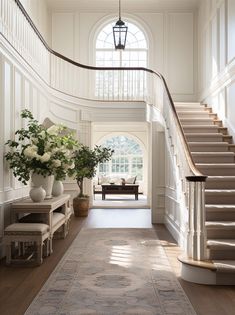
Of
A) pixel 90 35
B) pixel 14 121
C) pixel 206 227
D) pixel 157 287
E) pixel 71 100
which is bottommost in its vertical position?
pixel 157 287

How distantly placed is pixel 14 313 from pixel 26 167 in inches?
116

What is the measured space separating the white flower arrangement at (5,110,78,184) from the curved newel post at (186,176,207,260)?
7.83 ft

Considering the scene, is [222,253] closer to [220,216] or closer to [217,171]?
[220,216]

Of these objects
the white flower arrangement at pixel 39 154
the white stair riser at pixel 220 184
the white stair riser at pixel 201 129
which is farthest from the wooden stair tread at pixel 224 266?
the white stair riser at pixel 201 129

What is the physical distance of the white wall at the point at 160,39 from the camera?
523 inches

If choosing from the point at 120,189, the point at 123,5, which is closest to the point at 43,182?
the point at 123,5

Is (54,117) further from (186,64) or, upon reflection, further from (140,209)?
(186,64)

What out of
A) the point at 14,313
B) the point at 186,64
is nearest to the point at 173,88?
the point at 186,64

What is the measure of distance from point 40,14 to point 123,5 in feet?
9.03

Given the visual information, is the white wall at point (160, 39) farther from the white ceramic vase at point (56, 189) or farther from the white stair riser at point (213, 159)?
the white ceramic vase at point (56, 189)

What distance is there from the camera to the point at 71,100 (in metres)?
11.6

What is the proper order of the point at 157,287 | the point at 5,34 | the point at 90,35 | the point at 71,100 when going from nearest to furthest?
1. the point at 157,287
2. the point at 5,34
3. the point at 71,100
4. the point at 90,35

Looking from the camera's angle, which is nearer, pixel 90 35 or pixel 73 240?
pixel 73 240

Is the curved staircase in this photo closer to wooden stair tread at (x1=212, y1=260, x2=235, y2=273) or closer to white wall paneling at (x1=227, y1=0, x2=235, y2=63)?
wooden stair tread at (x1=212, y1=260, x2=235, y2=273)
